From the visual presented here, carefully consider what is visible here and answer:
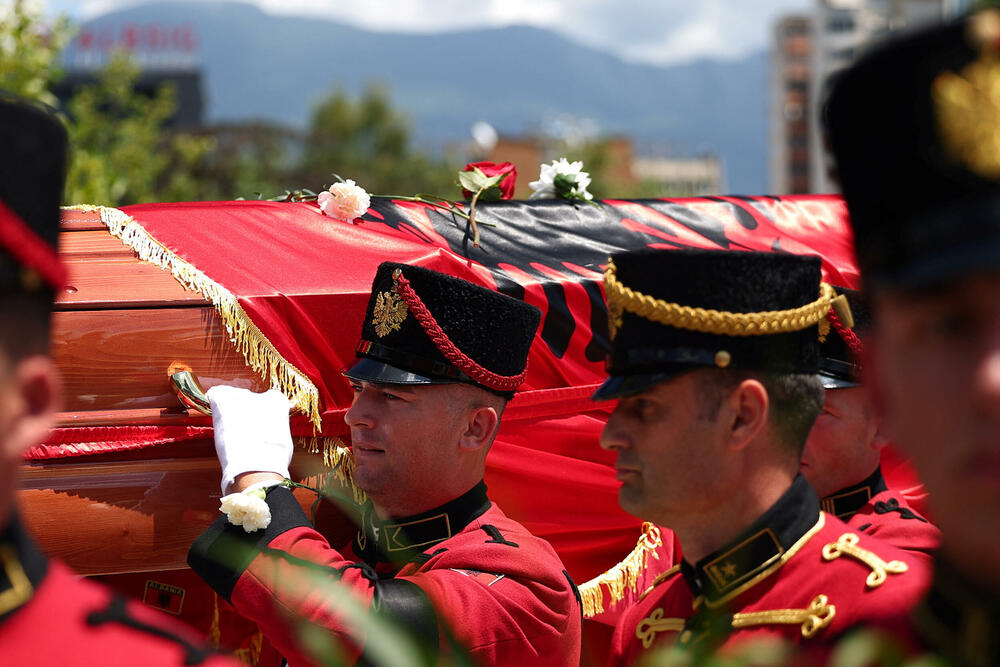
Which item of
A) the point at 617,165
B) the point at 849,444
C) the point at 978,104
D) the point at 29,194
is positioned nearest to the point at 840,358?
the point at 849,444

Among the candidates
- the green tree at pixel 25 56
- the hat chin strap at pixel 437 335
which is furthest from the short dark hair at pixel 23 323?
the green tree at pixel 25 56

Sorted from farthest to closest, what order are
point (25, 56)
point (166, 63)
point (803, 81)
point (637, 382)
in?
point (803, 81)
point (166, 63)
point (25, 56)
point (637, 382)

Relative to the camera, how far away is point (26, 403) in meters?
1.28

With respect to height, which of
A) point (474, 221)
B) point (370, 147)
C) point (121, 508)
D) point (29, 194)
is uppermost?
point (29, 194)

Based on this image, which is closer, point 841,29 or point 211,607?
point 211,607

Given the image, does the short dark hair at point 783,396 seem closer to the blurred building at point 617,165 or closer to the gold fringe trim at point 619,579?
the gold fringe trim at point 619,579

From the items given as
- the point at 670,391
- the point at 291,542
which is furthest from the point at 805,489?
the point at 291,542

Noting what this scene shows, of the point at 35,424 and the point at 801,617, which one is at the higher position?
the point at 35,424

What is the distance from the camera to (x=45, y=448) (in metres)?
2.84

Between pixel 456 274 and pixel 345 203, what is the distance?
1.37ft

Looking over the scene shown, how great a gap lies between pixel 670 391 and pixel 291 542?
3.44 feet

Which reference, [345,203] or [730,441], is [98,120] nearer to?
A: [345,203]

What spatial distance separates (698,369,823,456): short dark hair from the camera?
1955 millimetres

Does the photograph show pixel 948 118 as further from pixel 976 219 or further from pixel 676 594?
pixel 676 594
